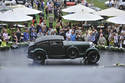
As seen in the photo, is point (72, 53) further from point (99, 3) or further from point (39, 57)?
point (99, 3)

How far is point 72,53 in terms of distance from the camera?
14.8 m

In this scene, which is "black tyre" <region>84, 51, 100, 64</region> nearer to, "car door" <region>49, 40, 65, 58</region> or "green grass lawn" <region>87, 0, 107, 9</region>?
"car door" <region>49, 40, 65, 58</region>

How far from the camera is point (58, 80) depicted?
5.88 metres

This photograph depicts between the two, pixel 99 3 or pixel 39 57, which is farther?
pixel 99 3

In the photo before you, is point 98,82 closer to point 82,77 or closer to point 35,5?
point 82,77

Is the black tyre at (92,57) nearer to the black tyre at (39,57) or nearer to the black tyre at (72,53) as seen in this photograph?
the black tyre at (72,53)

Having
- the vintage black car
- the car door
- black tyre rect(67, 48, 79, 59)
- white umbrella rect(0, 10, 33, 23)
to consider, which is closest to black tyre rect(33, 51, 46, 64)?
the vintage black car

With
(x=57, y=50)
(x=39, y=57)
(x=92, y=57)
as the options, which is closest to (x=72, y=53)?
(x=57, y=50)

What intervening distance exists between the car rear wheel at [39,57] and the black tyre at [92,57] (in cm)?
237

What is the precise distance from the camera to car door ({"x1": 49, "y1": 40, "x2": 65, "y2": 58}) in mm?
14742

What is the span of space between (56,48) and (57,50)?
0.12m

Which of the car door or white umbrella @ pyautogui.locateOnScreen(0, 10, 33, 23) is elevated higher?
white umbrella @ pyautogui.locateOnScreen(0, 10, 33, 23)

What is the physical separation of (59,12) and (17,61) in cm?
1275

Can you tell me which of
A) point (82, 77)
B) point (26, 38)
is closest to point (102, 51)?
point (26, 38)
